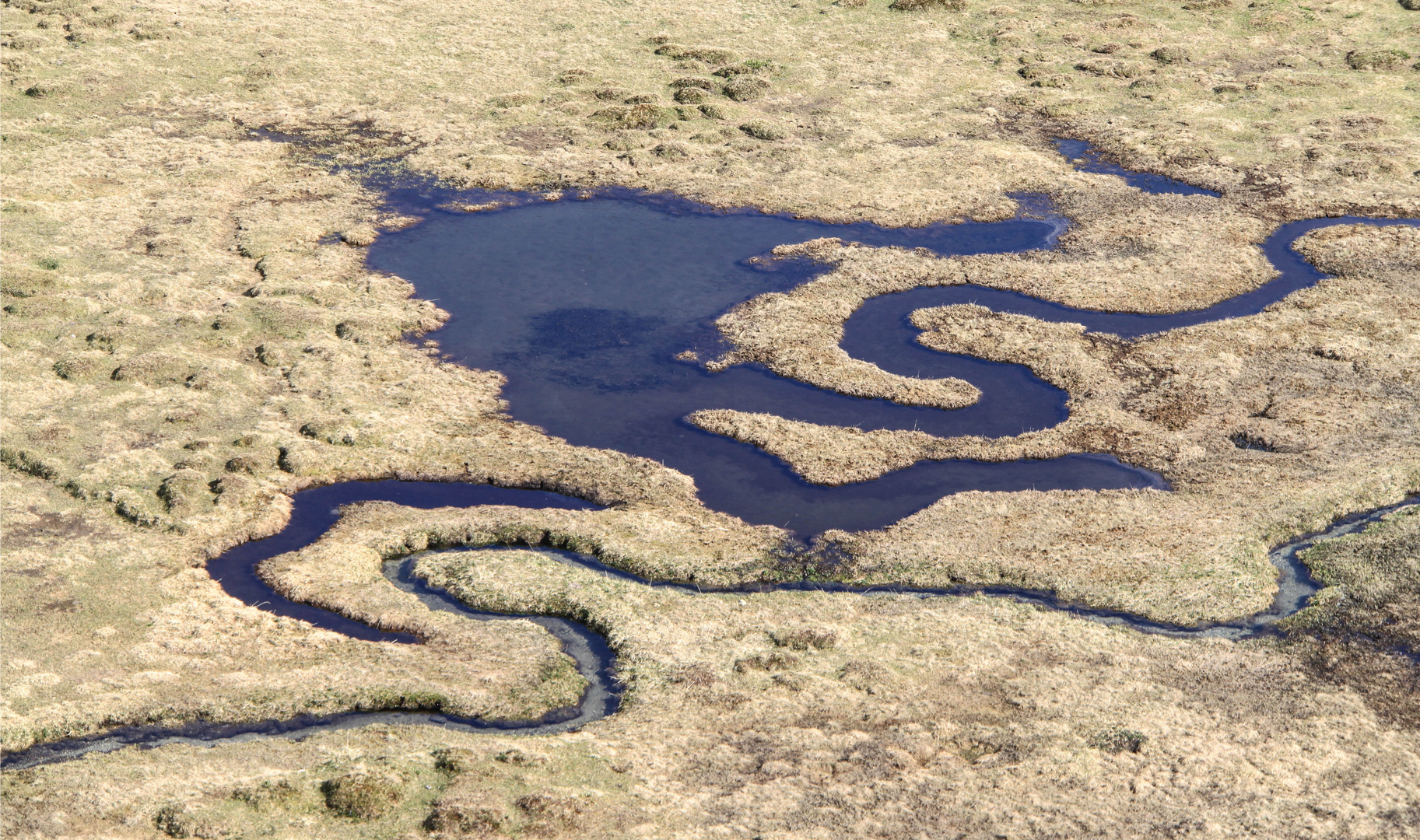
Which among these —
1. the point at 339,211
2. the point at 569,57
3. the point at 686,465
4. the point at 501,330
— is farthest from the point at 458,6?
the point at 686,465

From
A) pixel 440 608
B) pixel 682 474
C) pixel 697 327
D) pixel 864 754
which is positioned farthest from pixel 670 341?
pixel 864 754

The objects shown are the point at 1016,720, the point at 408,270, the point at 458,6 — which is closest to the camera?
the point at 1016,720

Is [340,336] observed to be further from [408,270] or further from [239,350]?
[408,270]

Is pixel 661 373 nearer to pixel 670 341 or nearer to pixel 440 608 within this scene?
pixel 670 341

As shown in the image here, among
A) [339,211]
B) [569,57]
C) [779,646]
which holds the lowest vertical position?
[779,646]

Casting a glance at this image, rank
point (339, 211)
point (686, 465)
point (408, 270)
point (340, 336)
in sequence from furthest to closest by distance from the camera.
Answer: point (339, 211) → point (408, 270) → point (340, 336) → point (686, 465)

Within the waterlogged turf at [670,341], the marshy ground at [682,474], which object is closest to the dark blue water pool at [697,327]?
the waterlogged turf at [670,341]
